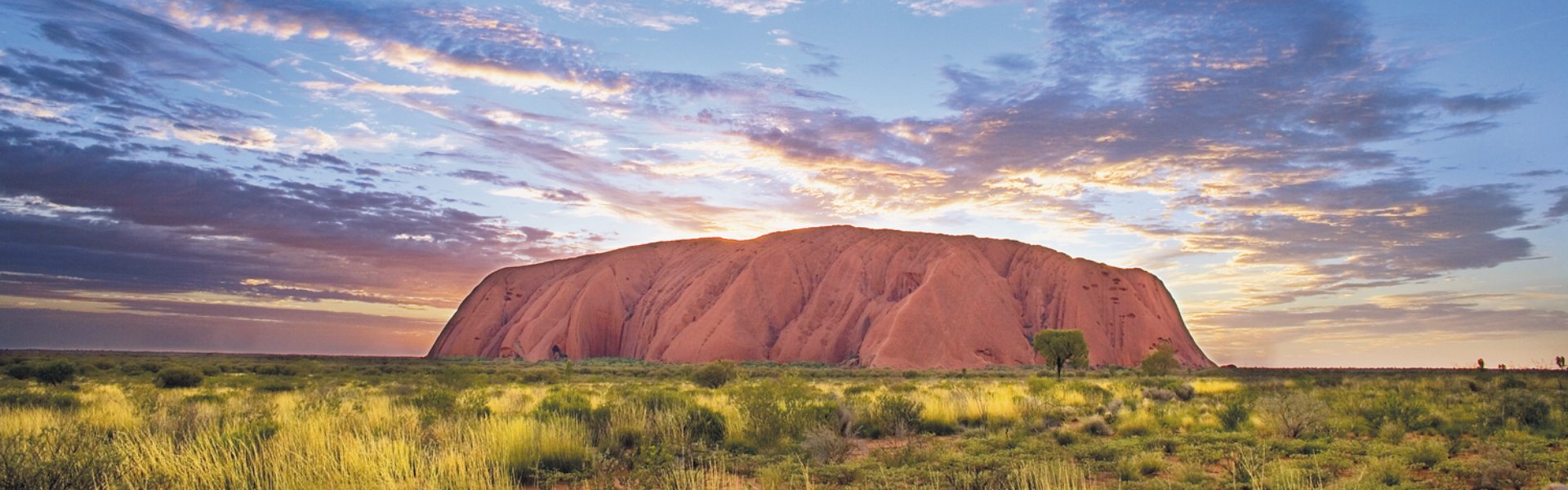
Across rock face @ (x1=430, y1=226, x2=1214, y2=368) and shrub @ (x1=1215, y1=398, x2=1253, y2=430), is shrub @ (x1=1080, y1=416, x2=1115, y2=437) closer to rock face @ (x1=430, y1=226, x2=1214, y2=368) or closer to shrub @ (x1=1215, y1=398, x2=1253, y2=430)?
shrub @ (x1=1215, y1=398, x2=1253, y2=430)

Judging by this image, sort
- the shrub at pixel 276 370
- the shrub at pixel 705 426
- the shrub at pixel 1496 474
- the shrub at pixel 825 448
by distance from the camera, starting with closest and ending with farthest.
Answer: the shrub at pixel 1496 474 → the shrub at pixel 825 448 → the shrub at pixel 705 426 → the shrub at pixel 276 370

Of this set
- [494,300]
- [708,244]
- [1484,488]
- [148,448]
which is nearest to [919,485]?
[1484,488]

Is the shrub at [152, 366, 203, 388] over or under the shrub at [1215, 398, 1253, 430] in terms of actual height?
under

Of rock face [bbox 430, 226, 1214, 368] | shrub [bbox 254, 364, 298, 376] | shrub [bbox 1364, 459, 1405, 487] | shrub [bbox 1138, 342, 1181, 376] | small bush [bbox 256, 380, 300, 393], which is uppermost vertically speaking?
rock face [bbox 430, 226, 1214, 368]

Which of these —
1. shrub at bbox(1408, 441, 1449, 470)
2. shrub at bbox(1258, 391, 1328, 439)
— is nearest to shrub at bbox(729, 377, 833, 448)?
shrub at bbox(1258, 391, 1328, 439)

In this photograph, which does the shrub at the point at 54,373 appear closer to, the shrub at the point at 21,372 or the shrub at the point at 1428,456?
the shrub at the point at 21,372

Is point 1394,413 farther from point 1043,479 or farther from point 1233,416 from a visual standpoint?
point 1043,479

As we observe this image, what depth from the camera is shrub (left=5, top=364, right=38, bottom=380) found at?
101 feet

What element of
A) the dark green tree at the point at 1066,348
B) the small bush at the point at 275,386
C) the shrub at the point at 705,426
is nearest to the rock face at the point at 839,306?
the dark green tree at the point at 1066,348

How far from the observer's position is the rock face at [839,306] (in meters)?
74.4

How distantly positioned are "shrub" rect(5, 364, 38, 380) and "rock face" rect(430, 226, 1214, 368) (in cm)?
4989

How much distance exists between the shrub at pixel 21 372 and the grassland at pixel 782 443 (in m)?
18.7

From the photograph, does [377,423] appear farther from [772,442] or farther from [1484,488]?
[1484,488]

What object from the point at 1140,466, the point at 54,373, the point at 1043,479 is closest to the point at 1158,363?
the point at 1140,466
